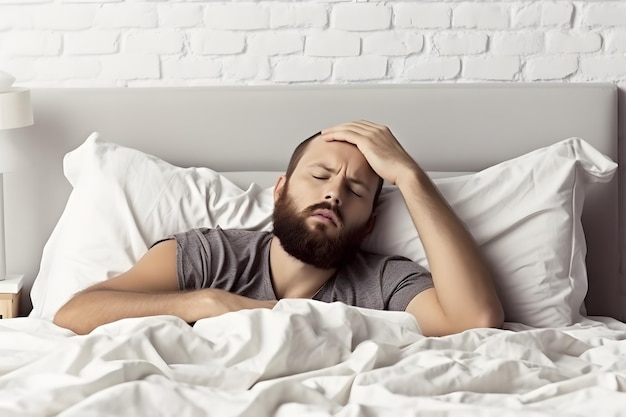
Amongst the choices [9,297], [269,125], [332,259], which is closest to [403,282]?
[332,259]

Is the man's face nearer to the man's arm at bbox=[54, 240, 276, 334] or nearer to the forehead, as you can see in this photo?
the forehead

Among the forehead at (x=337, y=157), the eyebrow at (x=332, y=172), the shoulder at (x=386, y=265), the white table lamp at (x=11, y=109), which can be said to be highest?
the white table lamp at (x=11, y=109)

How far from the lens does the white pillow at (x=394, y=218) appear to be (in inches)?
99.1

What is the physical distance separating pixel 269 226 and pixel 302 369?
2.67ft

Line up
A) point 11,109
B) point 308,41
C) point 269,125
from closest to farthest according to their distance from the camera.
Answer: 1. point 11,109
2. point 269,125
3. point 308,41

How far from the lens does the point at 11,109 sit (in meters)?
2.70

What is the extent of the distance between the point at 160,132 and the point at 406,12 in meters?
0.83

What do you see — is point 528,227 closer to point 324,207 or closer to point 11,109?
point 324,207

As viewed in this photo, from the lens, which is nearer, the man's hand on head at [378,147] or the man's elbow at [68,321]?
the man's elbow at [68,321]

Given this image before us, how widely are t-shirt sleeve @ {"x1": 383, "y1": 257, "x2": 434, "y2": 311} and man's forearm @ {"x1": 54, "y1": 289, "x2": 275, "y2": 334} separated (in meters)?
0.32

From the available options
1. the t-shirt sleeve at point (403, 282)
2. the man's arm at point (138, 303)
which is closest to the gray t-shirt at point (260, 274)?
the t-shirt sleeve at point (403, 282)

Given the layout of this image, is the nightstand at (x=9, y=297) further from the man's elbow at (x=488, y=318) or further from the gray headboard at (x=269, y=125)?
the man's elbow at (x=488, y=318)

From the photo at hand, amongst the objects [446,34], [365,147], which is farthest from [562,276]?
[446,34]

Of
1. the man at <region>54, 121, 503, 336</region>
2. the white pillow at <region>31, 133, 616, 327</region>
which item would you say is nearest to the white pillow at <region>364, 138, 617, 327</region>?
the white pillow at <region>31, 133, 616, 327</region>
